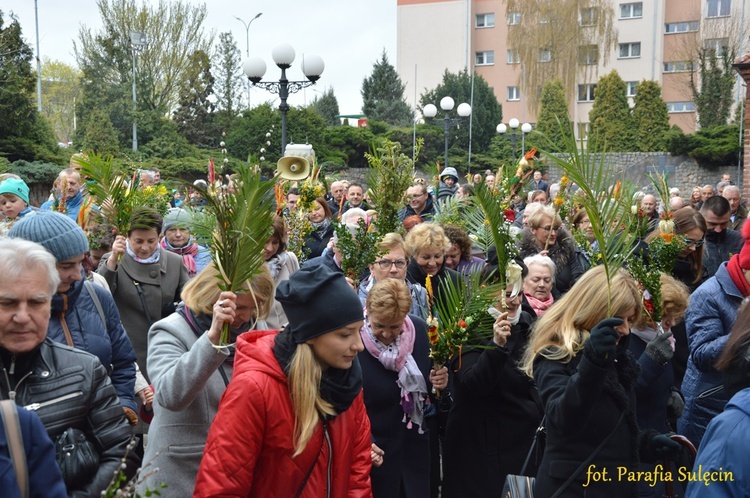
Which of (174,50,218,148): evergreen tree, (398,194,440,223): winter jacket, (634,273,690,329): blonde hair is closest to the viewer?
(634,273,690,329): blonde hair

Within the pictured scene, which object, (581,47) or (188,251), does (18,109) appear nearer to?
(188,251)

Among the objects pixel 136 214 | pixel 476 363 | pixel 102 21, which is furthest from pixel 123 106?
pixel 476 363

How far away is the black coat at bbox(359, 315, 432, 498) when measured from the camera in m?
4.65

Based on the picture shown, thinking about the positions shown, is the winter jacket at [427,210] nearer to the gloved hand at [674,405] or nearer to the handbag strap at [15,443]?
the gloved hand at [674,405]

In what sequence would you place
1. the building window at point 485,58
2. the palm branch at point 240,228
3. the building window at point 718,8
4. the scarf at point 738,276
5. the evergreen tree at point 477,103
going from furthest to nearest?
the building window at point 485,58, the building window at point 718,8, the evergreen tree at point 477,103, the scarf at point 738,276, the palm branch at point 240,228

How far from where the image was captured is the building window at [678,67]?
166 ft

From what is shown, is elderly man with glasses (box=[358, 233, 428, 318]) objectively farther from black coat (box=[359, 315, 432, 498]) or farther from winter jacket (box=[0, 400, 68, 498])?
winter jacket (box=[0, 400, 68, 498])

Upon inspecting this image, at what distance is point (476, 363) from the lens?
479cm

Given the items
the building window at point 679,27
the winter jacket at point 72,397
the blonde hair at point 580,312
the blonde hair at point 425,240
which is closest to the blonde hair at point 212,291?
the winter jacket at point 72,397

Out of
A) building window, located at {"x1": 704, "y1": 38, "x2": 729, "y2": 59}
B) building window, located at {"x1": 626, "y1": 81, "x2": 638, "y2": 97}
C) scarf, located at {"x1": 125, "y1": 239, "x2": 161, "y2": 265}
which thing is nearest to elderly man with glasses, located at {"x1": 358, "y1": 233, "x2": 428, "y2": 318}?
scarf, located at {"x1": 125, "y1": 239, "x2": 161, "y2": 265}

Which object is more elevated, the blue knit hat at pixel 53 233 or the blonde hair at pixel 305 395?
the blue knit hat at pixel 53 233

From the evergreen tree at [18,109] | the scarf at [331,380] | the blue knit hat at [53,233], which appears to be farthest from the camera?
the evergreen tree at [18,109]

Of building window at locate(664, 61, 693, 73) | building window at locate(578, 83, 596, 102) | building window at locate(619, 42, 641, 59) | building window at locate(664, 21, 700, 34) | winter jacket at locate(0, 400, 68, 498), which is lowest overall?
winter jacket at locate(0, 400, 68, 498)

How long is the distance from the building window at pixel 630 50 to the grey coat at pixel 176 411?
59.0 meters
